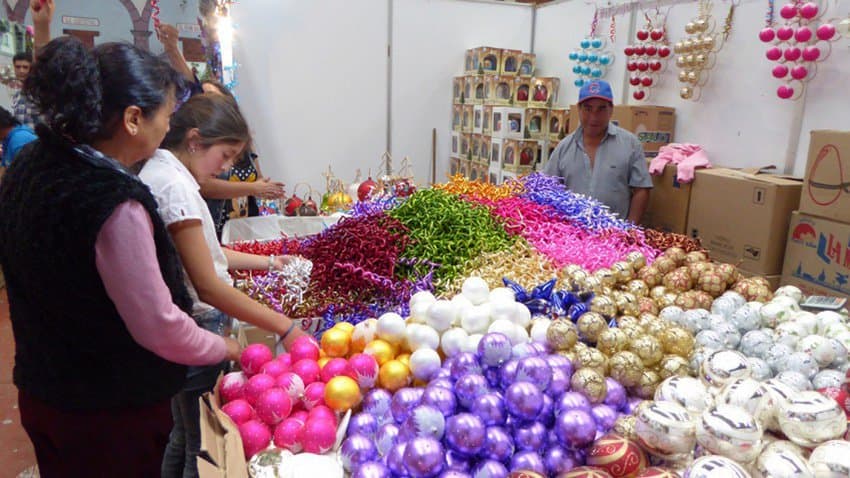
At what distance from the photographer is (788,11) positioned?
3096 millimetres

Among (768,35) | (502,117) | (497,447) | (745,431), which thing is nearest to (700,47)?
(768,35)

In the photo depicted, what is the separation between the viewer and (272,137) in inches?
211

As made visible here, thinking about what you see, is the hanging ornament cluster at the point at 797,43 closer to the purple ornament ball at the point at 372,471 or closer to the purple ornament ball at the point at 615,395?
the purple ornament ball at the point at 615,395

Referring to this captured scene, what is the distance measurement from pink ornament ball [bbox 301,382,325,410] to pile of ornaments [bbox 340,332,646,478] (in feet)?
0.29

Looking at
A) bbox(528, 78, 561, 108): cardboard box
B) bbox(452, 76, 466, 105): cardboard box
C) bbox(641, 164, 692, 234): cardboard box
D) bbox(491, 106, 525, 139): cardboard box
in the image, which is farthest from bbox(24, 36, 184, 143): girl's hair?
bbox(452, 76, 466, 105): cardboard box

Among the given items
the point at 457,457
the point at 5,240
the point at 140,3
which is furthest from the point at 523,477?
the point at 140,3

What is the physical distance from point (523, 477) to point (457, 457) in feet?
0.45

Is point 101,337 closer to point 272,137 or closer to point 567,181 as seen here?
point 567,181

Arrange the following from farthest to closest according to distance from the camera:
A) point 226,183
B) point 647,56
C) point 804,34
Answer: point 647,56 → point 804,34 → point 226,183

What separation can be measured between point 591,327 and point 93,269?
103 cm

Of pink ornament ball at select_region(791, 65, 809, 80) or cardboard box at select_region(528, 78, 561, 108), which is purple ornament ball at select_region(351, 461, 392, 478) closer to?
pink ornament ball at select_region(791, 65, 809, 80)

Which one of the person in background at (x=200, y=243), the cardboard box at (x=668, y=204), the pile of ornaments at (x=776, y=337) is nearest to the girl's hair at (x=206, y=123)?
the person in background at (x=200, y=243)

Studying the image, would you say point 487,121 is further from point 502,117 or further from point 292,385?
point 292,385

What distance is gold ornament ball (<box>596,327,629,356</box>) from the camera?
1.24 metres
